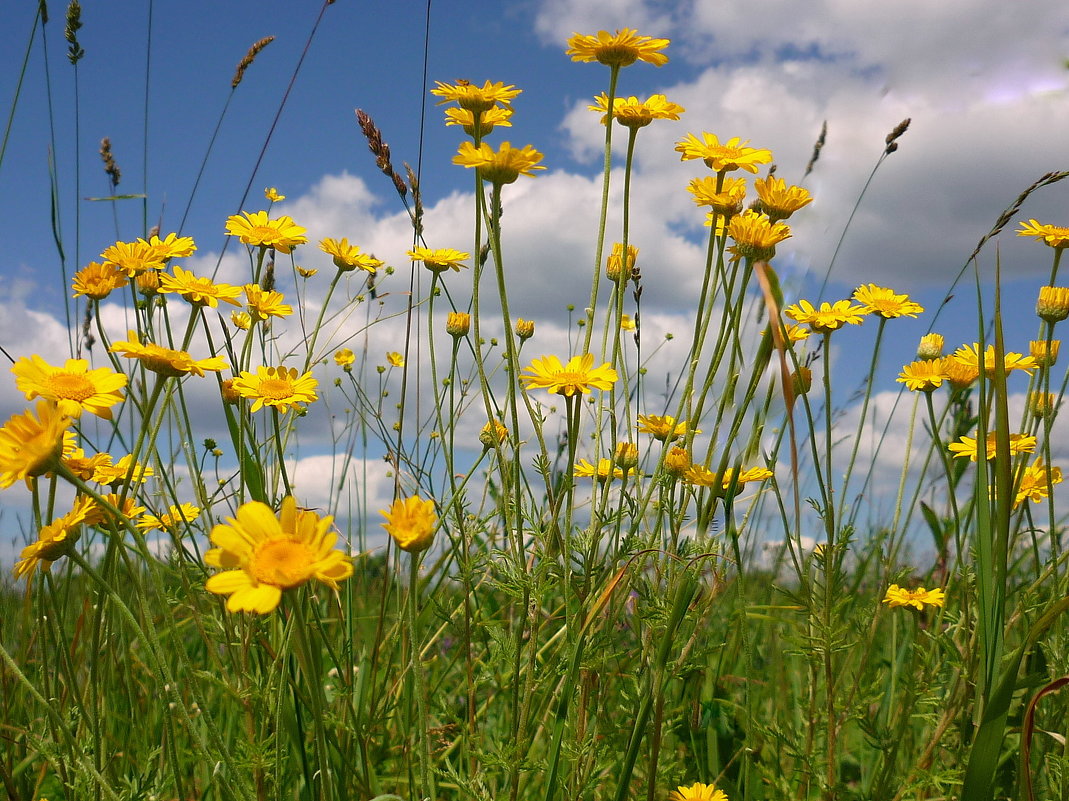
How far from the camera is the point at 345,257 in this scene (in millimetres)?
2070

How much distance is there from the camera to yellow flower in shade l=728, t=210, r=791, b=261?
1.48 m

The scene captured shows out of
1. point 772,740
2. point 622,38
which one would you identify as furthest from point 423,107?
point 772,740

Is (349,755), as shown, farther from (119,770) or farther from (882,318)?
(882,318)

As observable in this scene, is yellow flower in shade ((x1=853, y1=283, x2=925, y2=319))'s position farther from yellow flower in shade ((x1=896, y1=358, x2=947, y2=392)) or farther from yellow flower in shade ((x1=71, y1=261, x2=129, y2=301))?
yellow flower in shade ((x1=71, y1=261, x2=129, y2=301))

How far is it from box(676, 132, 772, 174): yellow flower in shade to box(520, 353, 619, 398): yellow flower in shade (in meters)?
0.54

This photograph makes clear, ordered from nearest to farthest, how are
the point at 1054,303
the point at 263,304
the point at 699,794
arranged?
the point at 699,794, the point at 263,304, the point at 1054,303

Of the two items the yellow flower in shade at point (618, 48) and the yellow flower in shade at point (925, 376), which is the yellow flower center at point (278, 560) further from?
the yellow flower in shade at point (925, 376)

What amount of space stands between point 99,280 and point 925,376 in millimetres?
1909

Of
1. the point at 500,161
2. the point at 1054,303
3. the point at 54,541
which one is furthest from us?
the point at 1054,303

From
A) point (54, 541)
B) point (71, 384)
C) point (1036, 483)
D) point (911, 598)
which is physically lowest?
point (911, 598)

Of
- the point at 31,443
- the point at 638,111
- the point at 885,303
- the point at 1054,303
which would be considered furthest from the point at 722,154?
the point at 31,443

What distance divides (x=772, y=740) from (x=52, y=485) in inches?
60.6

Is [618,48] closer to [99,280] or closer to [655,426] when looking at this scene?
[655,426]

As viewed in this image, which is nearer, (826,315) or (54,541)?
(54,541)
